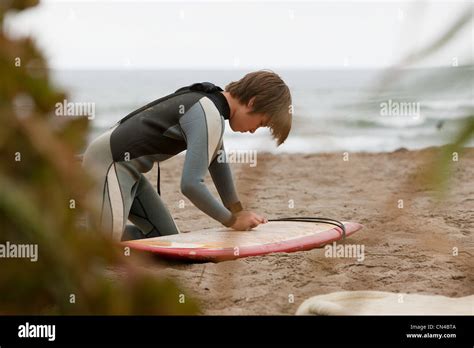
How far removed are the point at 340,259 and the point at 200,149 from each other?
0.99 metres

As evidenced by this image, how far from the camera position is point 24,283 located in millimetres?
396

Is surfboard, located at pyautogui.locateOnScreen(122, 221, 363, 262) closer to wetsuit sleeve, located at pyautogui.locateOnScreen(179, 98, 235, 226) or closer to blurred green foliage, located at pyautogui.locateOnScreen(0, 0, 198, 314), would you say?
wetsuit sleeve, located at pyautogui.locateOnScreen(179, 98, 235, 226)

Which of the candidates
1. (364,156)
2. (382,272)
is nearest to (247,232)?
(382,272)

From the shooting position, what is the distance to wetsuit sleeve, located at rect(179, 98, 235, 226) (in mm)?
3951

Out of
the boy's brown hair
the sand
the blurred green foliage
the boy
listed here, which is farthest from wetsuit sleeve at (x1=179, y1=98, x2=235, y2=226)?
the blurred green foliage

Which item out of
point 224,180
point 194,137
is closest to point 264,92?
point 194,137

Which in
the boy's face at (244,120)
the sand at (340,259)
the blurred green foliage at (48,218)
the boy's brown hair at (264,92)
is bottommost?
the sand at (340,259)

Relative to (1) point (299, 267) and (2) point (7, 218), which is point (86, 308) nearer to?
(2) point (7, 218)

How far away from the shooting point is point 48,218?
35cm

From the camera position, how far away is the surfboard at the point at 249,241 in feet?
13.2

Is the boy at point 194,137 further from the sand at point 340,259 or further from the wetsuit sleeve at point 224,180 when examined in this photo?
the sand at point 340,259

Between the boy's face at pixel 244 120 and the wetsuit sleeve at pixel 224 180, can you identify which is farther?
the wetsuit sleeve at pixel 224 180

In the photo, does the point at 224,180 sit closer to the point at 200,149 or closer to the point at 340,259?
the point at 200,149

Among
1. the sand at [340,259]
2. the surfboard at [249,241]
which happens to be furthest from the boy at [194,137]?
the sand at [340,259]
